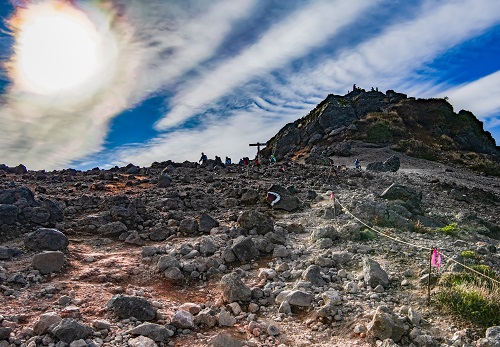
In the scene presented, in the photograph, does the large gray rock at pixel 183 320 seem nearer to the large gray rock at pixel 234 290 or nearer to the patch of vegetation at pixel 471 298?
the large gray rock at pixel 234 290

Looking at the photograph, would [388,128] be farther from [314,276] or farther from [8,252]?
[8,252]

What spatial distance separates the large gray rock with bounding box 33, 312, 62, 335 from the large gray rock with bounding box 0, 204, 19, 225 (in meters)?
7.49

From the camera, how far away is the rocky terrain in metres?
6.49

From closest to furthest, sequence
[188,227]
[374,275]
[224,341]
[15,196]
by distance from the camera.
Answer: [224,341], [374,275], [188,227], [15,196]

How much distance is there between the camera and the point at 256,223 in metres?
12.4

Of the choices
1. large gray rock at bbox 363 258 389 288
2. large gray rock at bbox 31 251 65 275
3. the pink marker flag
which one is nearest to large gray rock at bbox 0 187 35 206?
large gray rock at bbox 31 251 65 275

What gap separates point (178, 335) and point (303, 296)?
8.71 ft

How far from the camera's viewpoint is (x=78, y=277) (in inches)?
351

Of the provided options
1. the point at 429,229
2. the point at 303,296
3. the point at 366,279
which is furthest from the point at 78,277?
the point at 429,229

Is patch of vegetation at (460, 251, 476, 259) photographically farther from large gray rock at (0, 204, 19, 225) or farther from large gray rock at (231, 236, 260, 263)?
large gray rock at (0, 204, 19, 225)

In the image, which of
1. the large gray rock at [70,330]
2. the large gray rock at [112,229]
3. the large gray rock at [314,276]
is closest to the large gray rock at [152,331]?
the large gray rock at [70,330]

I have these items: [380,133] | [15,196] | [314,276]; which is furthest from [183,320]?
[380,133]

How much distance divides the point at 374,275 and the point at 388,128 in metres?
56.1

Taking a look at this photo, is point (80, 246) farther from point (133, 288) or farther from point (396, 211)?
point (396, 211)
